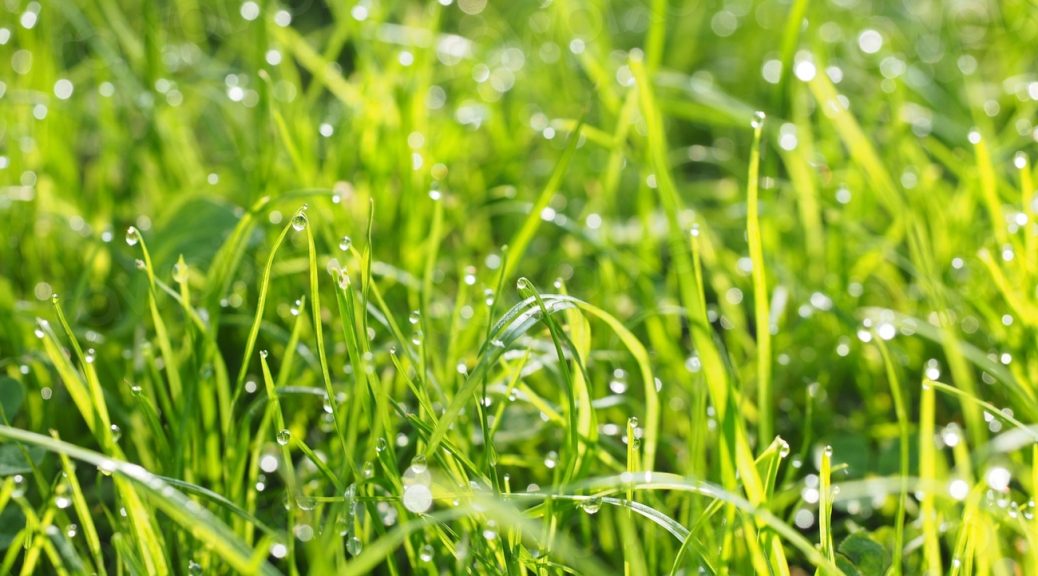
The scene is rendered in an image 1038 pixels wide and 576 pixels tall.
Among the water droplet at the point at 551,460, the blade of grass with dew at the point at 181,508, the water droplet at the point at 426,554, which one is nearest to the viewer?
the blade of grass with dew at the point at 181,508

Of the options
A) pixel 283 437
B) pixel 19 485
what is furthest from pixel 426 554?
pixel 19 485

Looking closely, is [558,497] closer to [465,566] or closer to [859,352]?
[465,566]

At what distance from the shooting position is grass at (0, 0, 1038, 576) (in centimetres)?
85

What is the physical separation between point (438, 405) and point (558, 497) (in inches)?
11.7

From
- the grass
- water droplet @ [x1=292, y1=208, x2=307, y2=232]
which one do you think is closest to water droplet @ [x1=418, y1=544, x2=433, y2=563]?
the grass

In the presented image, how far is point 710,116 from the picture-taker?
4.98 ft

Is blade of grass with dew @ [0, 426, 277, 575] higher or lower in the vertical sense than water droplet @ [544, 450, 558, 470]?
higher

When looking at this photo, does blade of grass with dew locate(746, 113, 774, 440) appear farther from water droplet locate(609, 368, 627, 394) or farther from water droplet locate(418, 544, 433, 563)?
water droplet locate(418, 544, 433, 563)

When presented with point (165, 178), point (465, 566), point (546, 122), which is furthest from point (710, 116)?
point (465, 566)

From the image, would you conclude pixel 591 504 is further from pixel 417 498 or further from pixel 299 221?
pixel 299 221

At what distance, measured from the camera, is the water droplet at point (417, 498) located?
812 millimetres

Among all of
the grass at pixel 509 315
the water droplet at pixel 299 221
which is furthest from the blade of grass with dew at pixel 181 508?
the water droplet at pixel 299 221

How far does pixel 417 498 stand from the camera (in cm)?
Answer: 82

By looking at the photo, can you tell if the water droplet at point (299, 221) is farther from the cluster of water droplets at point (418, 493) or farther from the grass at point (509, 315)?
the cluster of water droplets at point (418, 493)
